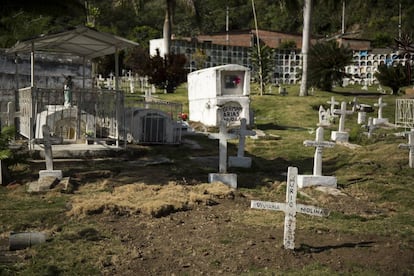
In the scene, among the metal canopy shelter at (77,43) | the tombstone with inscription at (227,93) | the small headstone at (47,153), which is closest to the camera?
the small headstone at (47,153)

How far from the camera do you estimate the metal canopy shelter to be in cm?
1017

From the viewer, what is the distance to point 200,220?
5.98 meters

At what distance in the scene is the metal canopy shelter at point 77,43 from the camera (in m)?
10.2

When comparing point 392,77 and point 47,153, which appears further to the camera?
point 392,77

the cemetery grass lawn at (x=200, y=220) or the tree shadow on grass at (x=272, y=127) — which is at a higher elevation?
the tree shadow on grass at (x=272, y=127)

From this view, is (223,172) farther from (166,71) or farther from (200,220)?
(166,71)

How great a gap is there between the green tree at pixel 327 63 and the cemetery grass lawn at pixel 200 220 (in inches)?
645

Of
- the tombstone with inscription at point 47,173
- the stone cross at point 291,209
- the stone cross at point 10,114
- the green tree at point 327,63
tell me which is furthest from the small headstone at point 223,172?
the green tree at point 327,63

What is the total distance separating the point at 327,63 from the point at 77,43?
1793 centimetres

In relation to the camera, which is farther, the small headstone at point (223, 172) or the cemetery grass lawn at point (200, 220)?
the small headstone at point (223, 172)

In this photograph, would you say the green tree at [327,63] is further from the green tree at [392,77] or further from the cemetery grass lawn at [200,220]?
the cemetery grass lawn at [200,220]

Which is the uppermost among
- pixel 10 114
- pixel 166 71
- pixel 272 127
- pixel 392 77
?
pixel 166 71

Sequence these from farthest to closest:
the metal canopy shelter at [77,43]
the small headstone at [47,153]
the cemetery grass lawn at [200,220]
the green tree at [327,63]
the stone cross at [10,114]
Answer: the green tree at [327,63] → the stone cross at [10,114] → the metal canopy shelter at [77,43] → the small headstone at [47,153] → the cemetery grass lawn at [200,220]

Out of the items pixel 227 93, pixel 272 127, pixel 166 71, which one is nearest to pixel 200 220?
pixel 227 93
